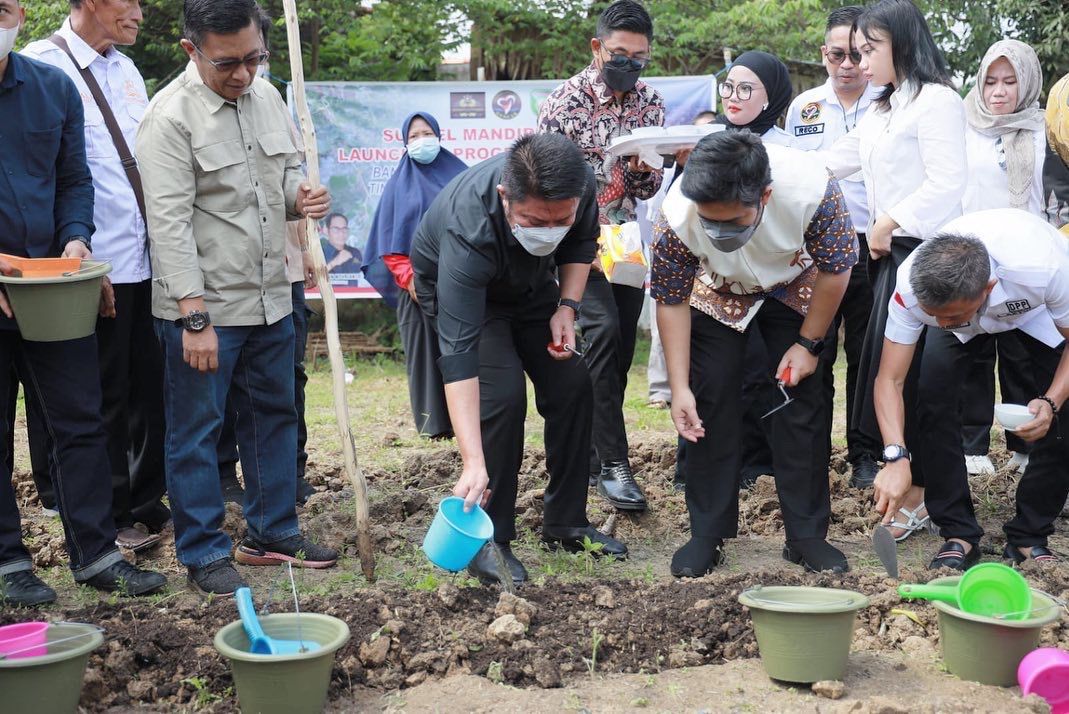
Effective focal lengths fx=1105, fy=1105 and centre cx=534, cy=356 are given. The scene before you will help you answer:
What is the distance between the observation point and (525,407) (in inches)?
158

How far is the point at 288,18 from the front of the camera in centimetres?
395

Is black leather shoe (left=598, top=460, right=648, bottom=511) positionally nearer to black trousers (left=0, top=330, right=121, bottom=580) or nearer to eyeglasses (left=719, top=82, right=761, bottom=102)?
eyeglasses (left=719, top=82, right=761, bottom=102)

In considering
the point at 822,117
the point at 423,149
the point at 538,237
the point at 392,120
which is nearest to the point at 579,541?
the point at 538,237

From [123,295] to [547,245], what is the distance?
1.74 meters

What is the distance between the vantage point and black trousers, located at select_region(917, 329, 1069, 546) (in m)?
4.23

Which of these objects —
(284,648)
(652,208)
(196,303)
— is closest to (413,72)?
(652,208)

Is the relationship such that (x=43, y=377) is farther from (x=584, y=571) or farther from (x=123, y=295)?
(x=584, y=571)

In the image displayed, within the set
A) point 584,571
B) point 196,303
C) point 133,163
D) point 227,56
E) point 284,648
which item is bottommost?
point 584,571

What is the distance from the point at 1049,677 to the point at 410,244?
4259 mm

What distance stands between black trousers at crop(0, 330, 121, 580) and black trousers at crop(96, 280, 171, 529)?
0.25 metres

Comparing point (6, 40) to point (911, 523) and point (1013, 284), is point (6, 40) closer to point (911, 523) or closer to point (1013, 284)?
point (1013, 284)

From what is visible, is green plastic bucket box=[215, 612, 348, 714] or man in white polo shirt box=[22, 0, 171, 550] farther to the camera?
man in white polo shirt box=[22, 0, 171, 550]

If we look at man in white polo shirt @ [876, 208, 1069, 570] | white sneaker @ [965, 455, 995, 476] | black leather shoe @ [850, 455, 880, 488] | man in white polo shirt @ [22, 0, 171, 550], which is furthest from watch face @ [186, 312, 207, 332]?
white sneaker @ [965, 455, 995, 476]

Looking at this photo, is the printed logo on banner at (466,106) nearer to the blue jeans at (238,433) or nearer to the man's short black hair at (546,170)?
the blue jeans at (238,433)
